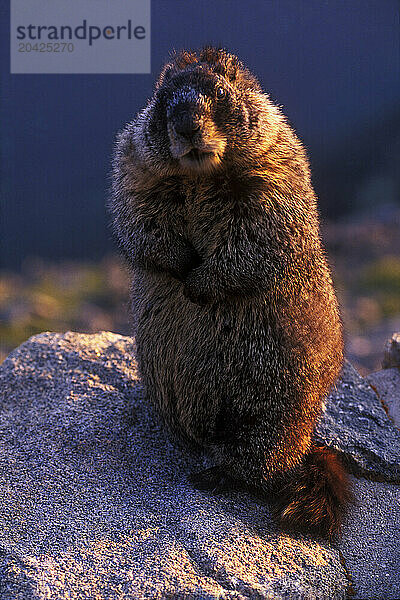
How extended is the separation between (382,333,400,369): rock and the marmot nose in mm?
3517

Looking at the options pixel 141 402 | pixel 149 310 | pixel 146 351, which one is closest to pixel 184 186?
pixel 149 310

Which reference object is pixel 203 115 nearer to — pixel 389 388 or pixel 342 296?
pixel 389 388

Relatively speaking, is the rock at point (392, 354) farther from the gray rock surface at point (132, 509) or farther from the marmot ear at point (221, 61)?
the marmot ear at point (221, 61)

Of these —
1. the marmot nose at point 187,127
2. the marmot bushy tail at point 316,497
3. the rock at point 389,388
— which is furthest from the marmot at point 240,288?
the rock at point 389,388

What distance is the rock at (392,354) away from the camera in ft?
21.2

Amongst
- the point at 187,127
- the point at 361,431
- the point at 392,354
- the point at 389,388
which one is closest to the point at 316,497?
the point at 361,431

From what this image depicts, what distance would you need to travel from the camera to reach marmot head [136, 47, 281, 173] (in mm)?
3967

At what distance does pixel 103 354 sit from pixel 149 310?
4.50 ft

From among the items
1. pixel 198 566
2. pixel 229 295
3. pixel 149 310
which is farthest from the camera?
pixel 149 310

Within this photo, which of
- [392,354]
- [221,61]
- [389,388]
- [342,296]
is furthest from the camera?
[342,296]

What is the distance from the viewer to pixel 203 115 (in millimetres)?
3955

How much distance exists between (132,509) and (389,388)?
2982 mm

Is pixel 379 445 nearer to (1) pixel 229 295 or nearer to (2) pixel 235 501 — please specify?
(2) pixel 235 501

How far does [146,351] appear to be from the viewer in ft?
16.2
